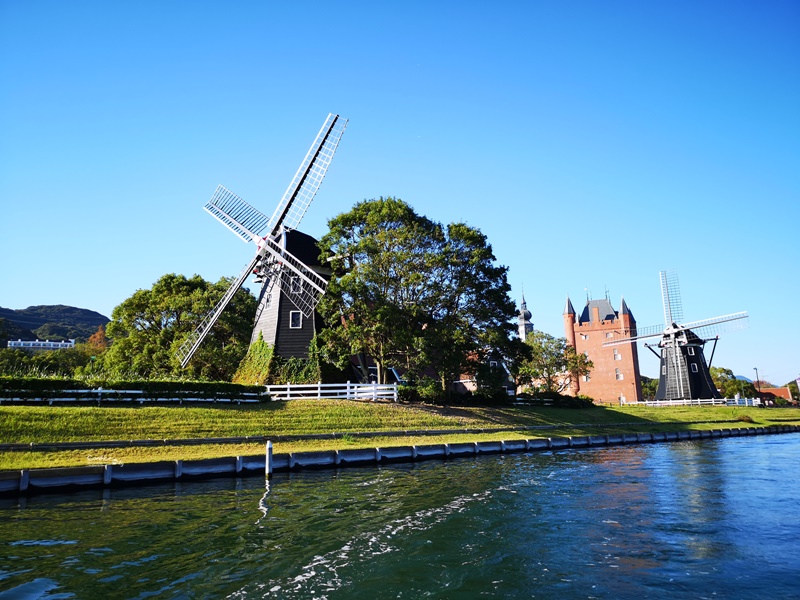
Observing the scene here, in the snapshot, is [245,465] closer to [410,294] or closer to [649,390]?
[410,294]

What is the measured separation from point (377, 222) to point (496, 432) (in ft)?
54.9

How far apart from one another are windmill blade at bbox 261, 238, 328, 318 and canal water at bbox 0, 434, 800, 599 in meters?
19.7

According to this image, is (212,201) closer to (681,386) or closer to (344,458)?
(344,458)

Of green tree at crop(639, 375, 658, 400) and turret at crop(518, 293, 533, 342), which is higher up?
turret at crop(518, 293, 533, 342)

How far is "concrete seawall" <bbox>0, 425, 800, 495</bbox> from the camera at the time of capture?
17422 mm

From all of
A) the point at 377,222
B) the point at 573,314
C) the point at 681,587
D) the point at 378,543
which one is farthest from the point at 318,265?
the point at 573,314

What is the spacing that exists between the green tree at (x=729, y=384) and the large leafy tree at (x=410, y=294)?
7003 centimetres

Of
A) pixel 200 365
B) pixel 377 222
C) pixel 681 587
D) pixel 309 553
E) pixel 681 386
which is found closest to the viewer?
pixel 681 587

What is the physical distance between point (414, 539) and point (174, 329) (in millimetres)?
44087

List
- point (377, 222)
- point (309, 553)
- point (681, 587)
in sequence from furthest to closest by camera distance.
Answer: point (377, 222) → point (309, 553) → point (681, 587)

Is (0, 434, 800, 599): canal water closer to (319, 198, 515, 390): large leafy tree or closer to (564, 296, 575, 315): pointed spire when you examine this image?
(319, 198, 515, 390): large leafy tree

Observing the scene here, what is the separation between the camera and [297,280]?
3862 centimetres

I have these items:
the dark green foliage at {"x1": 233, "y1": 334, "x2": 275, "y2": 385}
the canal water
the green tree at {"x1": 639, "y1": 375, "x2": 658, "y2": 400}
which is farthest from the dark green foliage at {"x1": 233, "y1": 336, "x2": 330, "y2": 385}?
the green tree at {"x1": 639, "y1": 375, "x2": 658, "y2": 400}

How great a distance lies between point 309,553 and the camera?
10586 millimetres
